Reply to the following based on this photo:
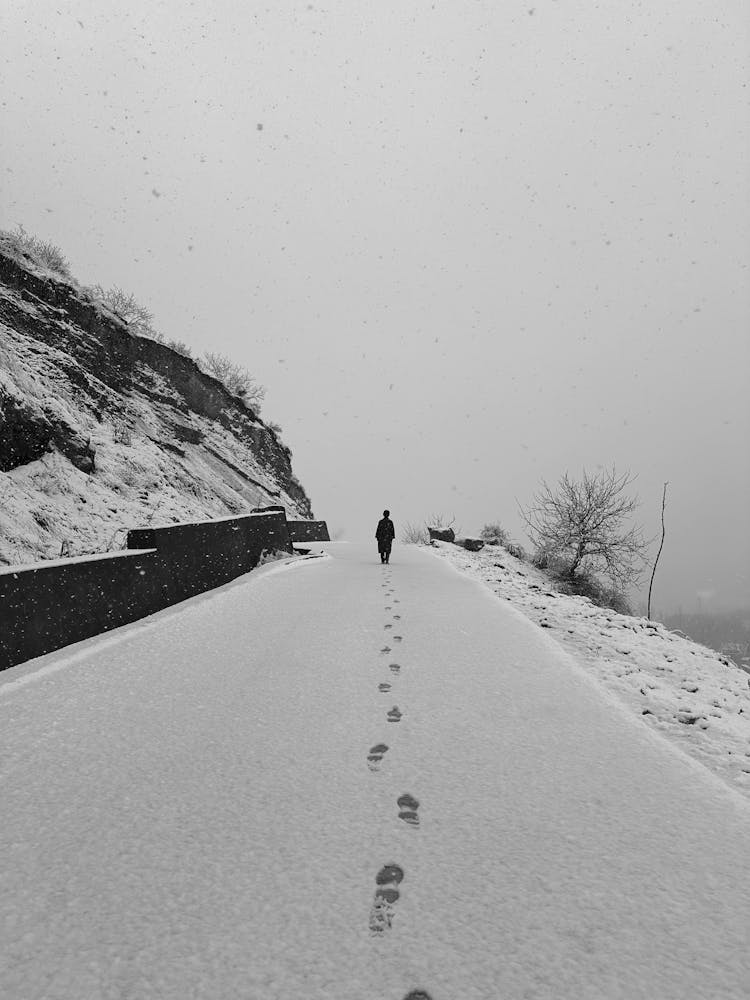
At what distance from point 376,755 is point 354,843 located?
2.52 feet

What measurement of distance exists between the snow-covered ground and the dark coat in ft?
16.8

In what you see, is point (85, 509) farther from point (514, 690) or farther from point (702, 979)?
point (702, 979)

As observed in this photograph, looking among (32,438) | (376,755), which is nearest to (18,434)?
(32,438)

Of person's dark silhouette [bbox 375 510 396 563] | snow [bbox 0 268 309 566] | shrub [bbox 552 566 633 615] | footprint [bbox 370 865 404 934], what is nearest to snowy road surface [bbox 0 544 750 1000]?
footprint [bbox 370 865 404 934]

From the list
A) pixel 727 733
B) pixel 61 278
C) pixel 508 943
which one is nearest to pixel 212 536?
pixel 727 733

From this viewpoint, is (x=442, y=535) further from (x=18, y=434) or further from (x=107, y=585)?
(x=107, y=585)

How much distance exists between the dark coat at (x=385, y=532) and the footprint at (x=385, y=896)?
11.7m

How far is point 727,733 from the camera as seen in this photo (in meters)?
3.46

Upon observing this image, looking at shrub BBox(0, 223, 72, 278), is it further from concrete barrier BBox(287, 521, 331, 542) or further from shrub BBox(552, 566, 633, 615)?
shrub BBox(552, 566, 633, 615)

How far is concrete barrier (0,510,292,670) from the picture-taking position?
421cm

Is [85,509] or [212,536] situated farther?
[85,509]

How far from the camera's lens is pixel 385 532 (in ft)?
44.9

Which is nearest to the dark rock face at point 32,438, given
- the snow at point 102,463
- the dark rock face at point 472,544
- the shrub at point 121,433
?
the snow at point 102,463

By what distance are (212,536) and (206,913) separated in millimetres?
7243
